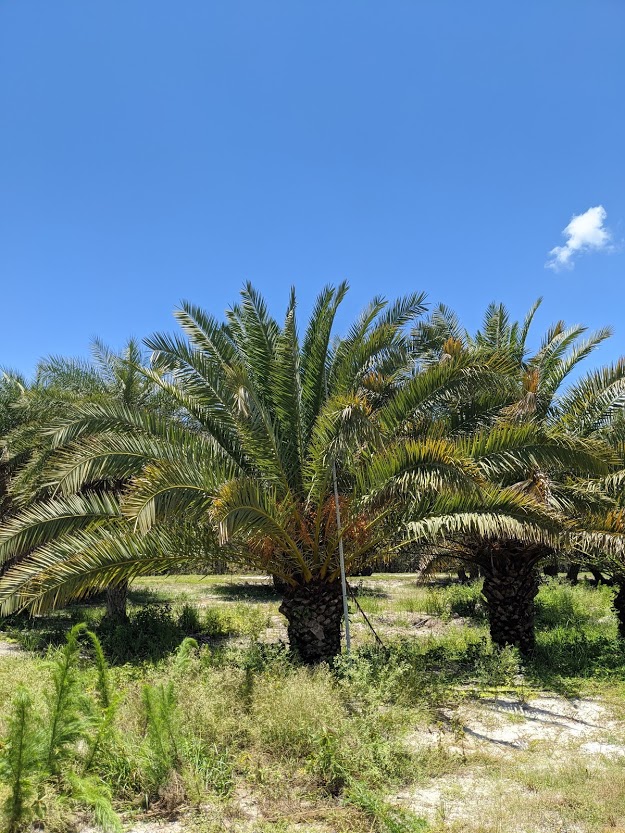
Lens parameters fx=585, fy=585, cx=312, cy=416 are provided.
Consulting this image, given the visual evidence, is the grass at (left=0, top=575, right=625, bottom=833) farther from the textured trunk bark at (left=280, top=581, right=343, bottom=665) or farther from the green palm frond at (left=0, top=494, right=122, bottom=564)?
the green palm frond at (left=0, top=494, right=122, bottom=564)

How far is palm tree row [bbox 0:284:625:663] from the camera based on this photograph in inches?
265

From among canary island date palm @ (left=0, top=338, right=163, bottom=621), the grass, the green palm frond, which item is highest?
canary island date palm @ (left=0, top=338, right=163, bottom=621)

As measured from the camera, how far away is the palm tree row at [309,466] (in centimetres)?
672

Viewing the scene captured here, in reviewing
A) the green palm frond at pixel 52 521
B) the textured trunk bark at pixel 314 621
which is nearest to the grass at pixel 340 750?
the textured trunk bark at pixel 314 621

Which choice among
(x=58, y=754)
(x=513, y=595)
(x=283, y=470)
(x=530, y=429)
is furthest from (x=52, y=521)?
(x=513, y=595)

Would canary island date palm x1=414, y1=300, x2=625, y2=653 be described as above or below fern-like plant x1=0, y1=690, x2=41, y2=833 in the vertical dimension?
above

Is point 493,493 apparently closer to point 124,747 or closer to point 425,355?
point 425,355

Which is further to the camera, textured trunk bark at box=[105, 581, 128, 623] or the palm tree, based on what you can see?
textured trunk bark at box=[105, 581, 128, 623]

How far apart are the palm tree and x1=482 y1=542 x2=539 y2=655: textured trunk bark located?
2734mm

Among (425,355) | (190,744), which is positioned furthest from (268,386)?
(190,744)

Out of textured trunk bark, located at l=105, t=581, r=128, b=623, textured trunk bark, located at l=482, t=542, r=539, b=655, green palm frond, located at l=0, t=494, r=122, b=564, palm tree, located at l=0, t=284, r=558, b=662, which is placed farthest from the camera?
textured trunk bark, located at l=105, t=581, r=128, b=623

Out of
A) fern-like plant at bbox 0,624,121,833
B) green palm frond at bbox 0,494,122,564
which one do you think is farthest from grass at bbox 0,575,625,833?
green palm frond at bbox 0,494,122,564

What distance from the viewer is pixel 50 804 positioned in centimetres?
387

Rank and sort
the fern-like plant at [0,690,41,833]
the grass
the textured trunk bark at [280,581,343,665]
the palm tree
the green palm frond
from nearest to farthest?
1. the fern-like plant at [0,690,41,833]
2. the grass
3. the palm tree
4. the green palm frond
5. the textured trunk bark at [280,581,343,665]
